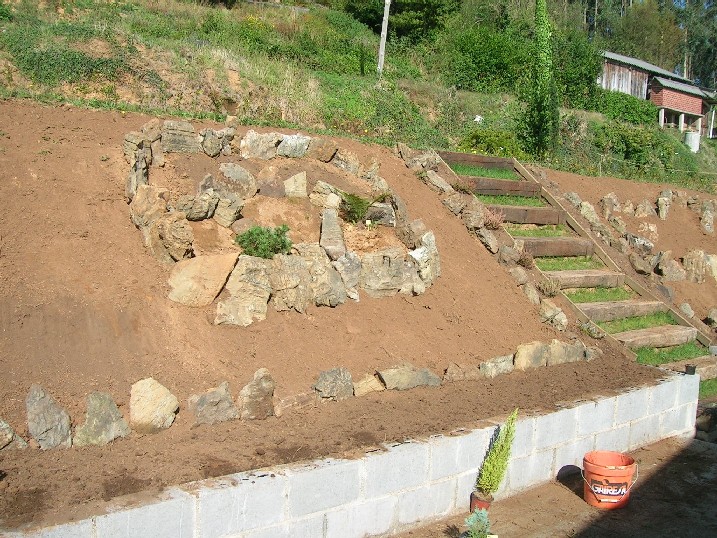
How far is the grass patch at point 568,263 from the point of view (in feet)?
40.2

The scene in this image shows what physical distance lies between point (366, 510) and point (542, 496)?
7.09 ft

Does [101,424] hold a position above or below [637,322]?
above

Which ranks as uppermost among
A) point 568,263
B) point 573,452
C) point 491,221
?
point 491,221

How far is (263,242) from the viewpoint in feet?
26.3

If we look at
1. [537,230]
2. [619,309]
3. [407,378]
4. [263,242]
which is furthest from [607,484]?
[537,230]

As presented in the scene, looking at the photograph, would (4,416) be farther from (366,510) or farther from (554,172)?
(554,172)

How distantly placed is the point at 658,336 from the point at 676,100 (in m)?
31.4

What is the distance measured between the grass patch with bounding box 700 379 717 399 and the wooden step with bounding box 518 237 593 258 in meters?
3.08

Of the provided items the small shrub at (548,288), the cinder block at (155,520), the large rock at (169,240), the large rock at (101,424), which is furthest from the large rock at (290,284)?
the small shrub at (548,288)

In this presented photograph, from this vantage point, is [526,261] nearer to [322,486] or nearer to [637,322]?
[637,322]

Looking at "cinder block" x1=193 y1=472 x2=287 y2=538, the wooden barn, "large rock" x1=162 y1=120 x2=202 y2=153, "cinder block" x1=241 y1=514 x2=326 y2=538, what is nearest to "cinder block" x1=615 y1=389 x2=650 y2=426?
"cinder block" x1=241 y1=514 x2=326 y2=538

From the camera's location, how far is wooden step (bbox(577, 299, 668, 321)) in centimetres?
1124

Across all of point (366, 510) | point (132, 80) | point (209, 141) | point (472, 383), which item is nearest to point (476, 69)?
point (132, 80)

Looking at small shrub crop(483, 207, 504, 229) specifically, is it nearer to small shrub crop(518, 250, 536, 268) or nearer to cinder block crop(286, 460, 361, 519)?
small shrub crop(518, 250, 536, 268)
